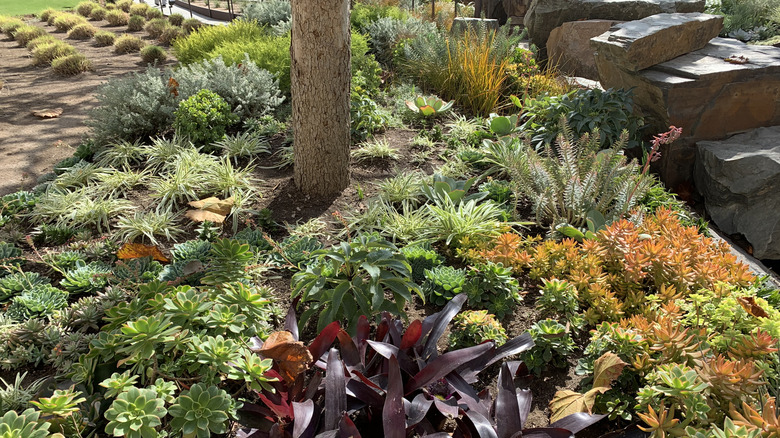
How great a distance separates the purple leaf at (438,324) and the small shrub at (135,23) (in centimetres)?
1270

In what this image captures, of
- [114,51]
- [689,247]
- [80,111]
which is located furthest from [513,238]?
[114,51]

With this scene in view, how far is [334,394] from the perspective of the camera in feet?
6.08

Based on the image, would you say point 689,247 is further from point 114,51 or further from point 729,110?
point 114,51

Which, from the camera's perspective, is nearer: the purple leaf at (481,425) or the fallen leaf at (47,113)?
the purple leaf at (481,425)

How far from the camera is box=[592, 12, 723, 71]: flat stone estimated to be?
4672 mm

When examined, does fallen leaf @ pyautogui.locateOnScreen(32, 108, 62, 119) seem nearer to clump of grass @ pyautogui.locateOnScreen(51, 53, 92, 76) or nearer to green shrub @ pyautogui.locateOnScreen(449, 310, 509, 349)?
clump of grass @ pyautogui.locateOnScreen(51, 53, 92, 76)

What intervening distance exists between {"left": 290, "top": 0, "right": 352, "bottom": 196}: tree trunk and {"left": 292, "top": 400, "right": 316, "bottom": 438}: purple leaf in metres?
2.16

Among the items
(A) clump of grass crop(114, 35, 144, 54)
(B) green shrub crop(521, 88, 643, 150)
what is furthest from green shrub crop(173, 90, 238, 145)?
(A) clump of grass crop(114, 35, 144, 54)

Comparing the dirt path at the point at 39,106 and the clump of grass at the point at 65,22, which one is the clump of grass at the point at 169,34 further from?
the clump of grass at the point at 65,22

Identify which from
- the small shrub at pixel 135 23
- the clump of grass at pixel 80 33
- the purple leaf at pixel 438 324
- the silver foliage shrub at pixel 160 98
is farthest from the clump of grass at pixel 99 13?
the purple leaf at pixel 438 324

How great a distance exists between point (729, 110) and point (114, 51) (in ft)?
34.1

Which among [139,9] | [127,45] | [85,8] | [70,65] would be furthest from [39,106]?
[85,8]

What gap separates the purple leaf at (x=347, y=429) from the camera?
1680mm

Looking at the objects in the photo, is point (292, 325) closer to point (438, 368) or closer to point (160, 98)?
point (438, 368)
